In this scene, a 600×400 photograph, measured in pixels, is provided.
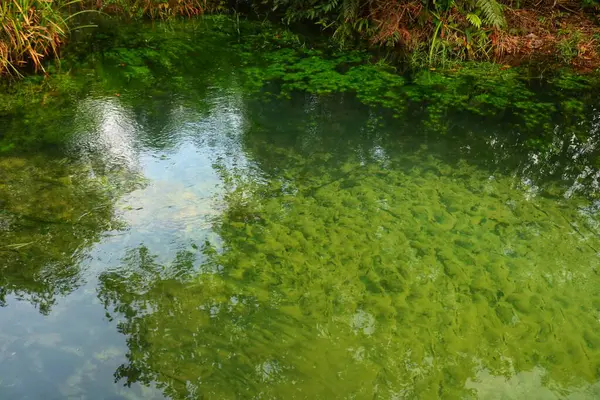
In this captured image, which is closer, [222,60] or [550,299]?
[550,299]

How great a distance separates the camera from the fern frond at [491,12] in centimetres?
536

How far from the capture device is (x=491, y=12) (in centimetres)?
535

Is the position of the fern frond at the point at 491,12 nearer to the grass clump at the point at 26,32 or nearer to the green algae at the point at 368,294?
the green algae at the point at 368,294

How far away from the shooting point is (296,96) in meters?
4.71

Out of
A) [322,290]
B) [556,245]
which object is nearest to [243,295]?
[322,290]

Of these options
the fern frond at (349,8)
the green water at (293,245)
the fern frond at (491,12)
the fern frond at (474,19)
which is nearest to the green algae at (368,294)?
the green water at (293,245)

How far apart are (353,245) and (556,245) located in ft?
3.86

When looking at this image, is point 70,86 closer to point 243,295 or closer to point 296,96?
point 296,96

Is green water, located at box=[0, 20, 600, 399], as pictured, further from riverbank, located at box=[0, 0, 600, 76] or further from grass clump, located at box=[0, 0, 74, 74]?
riverbank, located at box=[0, 0, 600, 76]

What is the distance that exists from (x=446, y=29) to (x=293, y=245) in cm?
375

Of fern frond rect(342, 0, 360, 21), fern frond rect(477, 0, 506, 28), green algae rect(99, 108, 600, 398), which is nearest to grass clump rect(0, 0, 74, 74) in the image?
green algae rect(99, 108, 600, 398)

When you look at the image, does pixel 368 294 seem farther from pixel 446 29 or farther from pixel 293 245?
pixel 446 29

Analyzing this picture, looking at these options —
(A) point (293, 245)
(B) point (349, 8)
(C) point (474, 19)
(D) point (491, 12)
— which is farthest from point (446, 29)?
(A) point (293, 245)

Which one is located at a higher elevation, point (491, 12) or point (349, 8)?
point (491, 12)
